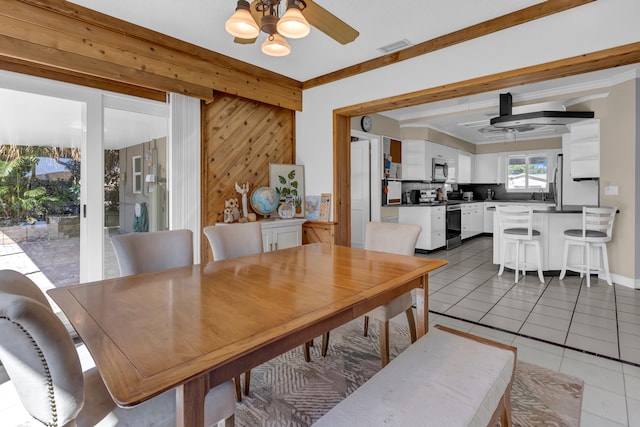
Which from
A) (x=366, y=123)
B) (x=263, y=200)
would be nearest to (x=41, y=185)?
(x=263, y=200)

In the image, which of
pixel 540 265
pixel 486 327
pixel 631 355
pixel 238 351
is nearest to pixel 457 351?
pixel 238 351

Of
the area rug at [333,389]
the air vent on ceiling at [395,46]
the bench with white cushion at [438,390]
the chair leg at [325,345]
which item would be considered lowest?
the area rug at [333,389]

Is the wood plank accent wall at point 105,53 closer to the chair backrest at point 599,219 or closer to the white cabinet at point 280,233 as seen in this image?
the white cabinet at point 280,233

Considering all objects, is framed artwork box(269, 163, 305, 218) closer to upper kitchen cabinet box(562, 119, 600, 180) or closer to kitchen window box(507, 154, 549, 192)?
upper kitchen cabinet box(562, 119, 600, 180)

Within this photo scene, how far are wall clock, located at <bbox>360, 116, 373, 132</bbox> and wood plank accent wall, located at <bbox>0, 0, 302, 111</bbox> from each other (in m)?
2.09

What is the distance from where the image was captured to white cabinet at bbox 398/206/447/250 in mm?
6004

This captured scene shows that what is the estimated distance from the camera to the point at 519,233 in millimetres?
4375

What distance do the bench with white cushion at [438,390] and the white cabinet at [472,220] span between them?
6.26 m

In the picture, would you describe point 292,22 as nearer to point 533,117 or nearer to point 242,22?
point 242,22

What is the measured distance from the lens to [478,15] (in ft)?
9.34

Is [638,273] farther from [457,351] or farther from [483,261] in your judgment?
[457,351]

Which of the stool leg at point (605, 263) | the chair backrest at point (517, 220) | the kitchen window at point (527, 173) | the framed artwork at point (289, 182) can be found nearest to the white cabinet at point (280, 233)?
the framed artwork at point (289, 182)

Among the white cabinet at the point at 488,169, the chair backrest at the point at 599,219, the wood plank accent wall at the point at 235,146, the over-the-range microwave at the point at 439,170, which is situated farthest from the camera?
the white cabinet at the point at 488,169

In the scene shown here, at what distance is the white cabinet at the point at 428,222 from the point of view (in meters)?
6.00
